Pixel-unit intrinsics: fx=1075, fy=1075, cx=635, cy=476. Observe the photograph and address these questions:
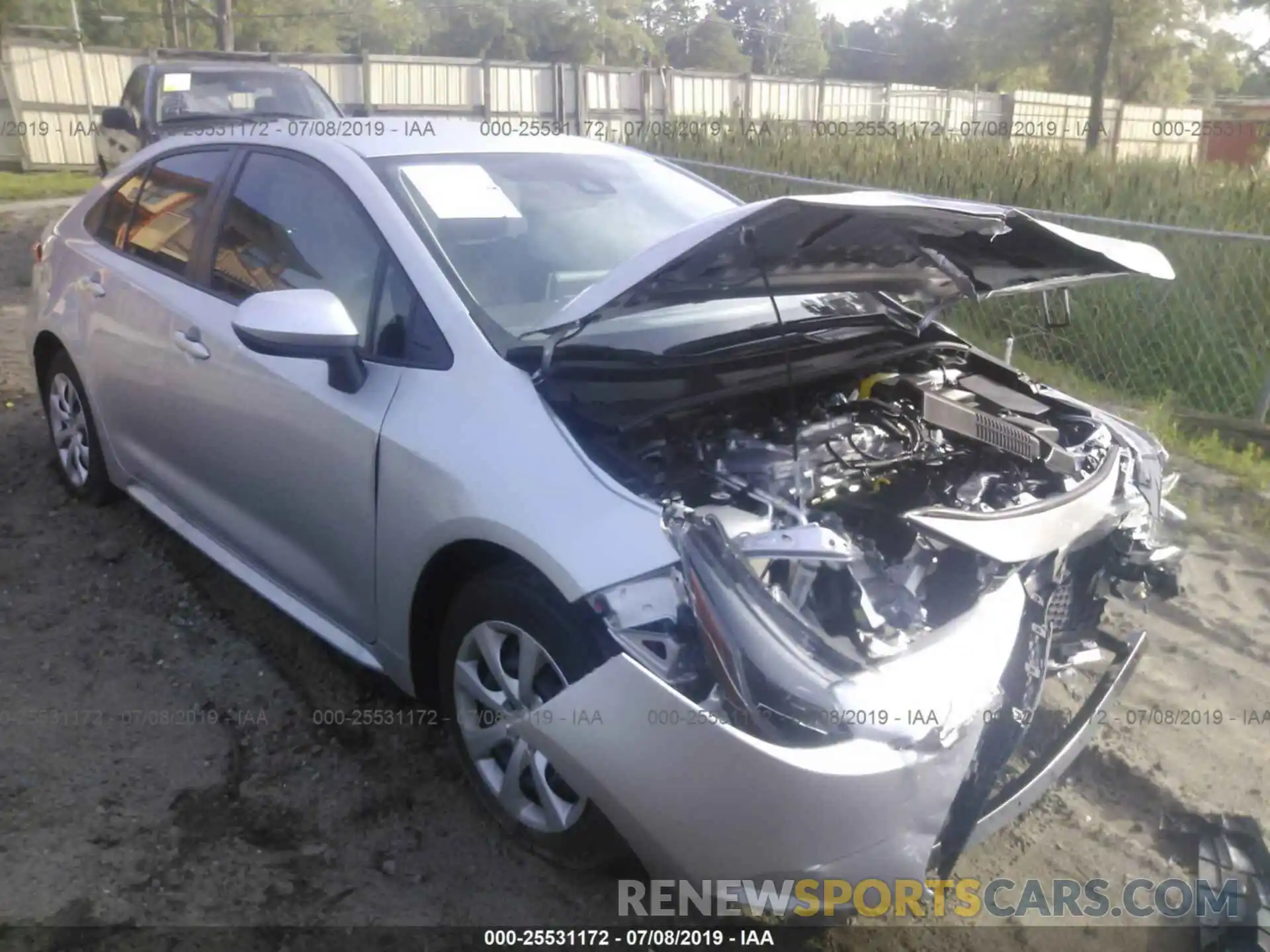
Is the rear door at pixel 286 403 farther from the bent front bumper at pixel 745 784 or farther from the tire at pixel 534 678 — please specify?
the bent front bumper at pixel 745 784

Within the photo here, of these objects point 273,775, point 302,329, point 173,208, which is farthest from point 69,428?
point 302,329

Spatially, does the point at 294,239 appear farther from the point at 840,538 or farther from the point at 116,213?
the point at 840,538

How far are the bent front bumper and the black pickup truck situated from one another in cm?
913

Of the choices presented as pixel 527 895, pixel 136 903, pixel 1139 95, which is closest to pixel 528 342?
pixel 527 895

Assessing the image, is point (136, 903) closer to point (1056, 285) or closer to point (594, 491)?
point (594, 491)

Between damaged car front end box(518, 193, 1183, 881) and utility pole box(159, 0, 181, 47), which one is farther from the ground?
utility pole box(159, 0, 181, 47)

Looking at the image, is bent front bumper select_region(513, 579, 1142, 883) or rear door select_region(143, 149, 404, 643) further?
rear door select_region(143, 149, 404, 643)

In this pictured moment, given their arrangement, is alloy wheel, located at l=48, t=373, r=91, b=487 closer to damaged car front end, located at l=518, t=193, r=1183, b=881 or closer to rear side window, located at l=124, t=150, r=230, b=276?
rear side window, located at l=124, t=150, r=230, b=276

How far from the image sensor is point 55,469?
17.2 ft

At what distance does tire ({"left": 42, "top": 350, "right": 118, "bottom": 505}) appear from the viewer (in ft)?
15.0

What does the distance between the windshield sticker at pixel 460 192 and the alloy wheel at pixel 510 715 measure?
1.32 m

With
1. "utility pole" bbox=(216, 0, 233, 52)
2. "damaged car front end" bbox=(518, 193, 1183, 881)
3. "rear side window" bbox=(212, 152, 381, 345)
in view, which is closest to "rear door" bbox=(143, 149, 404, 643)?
"rear side window" bbox=(212, 152, 381, 345)

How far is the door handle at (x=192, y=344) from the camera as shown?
355 centimetres

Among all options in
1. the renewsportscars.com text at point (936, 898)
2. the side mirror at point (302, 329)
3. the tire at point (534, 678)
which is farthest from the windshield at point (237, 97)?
the renewsportscars.com text at point (936, 898)
